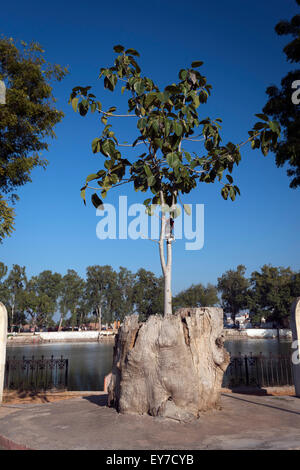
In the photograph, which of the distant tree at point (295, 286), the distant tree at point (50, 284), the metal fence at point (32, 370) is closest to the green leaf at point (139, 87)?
the metal fence at point (32, 370)

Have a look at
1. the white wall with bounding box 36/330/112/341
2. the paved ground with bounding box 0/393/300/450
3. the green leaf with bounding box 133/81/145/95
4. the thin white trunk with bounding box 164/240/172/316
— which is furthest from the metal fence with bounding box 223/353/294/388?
the white wall with bounding box 36/330/112/341

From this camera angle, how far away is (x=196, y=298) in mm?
71250

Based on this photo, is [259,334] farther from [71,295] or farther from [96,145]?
[96,145]

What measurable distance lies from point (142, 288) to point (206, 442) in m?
66.4

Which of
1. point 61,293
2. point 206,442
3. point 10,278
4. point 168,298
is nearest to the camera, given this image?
point 206,442

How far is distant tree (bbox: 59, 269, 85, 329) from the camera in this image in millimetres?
76000

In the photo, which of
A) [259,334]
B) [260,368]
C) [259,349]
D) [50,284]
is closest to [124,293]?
[50,284]

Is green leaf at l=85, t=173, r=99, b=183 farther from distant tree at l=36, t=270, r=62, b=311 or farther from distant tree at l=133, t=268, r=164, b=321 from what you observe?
distant tree at l=36, t=270, r=62, b=311

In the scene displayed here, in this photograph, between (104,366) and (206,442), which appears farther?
(104,366)

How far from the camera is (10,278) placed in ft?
216

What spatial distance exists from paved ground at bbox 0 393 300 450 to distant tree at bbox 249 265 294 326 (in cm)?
5583

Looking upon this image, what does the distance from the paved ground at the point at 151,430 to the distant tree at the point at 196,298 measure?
63449 millimetres

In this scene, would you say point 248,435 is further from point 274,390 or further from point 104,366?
point 104,366
